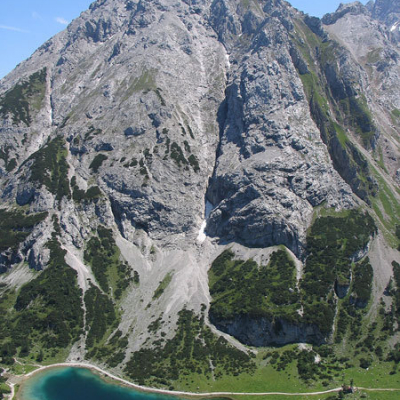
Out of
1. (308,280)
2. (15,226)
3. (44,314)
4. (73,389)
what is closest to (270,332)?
(308,280)

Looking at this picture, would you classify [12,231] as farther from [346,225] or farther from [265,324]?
[346,225]

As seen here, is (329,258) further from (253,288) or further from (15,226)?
(15,226)

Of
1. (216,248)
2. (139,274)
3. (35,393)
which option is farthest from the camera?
(216,248)

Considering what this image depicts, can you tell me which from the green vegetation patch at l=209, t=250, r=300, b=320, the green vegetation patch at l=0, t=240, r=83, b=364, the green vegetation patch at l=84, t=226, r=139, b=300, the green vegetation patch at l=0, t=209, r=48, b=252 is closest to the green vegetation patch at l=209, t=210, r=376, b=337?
the green vegetation patch at l=209, t=250, r=300, b=320

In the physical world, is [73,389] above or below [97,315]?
below

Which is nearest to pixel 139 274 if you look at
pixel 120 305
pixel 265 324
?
pixel 120 305

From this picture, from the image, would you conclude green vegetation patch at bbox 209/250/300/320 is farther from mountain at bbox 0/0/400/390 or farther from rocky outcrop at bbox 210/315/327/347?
rocky outcrop at bbox 210/315/327/347
